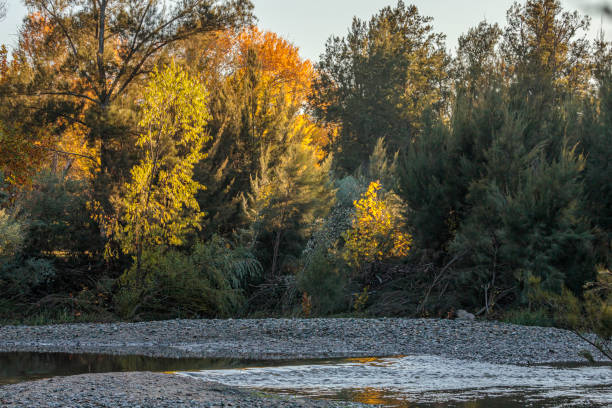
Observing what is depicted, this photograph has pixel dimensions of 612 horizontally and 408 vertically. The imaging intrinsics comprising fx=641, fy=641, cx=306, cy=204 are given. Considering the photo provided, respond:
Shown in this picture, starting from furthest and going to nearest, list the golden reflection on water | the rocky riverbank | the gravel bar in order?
1. the gravel bar
2. the golden reflection on water
3. the rocky riverbank

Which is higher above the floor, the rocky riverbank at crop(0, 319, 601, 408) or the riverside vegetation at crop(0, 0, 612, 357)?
the riverside vegetation at crop(0, 0, 612, 357)

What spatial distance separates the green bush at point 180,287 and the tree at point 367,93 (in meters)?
17.9

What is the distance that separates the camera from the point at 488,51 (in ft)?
101

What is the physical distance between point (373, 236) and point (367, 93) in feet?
60.8

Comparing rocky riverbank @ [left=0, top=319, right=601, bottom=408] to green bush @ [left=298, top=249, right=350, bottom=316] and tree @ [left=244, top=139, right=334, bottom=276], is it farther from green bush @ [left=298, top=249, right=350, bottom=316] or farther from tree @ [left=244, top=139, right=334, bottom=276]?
tree @ [left=244, top=139, right=334, bottom=276]

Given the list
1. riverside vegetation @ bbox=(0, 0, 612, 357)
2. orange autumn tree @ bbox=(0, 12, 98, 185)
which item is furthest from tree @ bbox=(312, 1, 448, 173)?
orange autumn tree @ bbox=(0, 12, 98, 185)

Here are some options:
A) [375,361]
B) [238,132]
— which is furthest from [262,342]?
[238,132]

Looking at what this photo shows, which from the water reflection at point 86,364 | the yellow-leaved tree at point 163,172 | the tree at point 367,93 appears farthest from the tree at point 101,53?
the tree at point 367,93

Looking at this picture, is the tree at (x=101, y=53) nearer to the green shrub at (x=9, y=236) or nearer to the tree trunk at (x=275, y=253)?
the green shrub at (x=9, y=236)

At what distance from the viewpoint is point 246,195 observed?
619 inches

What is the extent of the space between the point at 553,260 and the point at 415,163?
3.75m

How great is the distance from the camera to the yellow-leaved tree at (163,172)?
42.9 ft

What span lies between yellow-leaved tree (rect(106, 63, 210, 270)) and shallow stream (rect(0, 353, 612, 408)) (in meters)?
4.28

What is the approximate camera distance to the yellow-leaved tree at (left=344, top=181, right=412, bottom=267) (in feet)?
46.2
